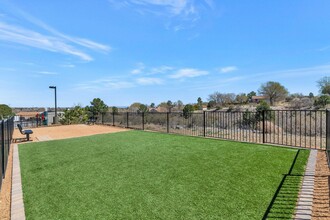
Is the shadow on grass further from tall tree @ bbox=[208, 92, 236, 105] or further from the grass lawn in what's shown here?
tall tree @ bbox=[208, 92, 236, 105]

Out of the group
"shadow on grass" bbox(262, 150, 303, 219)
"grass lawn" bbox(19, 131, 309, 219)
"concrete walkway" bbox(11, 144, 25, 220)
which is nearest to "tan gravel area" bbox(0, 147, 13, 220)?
"concrete walkway" bbox(11, 144, 25, 220)

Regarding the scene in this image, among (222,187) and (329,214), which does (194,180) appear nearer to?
(222,187)

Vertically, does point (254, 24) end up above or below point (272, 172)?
above

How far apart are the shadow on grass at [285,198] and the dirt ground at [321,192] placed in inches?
8.9

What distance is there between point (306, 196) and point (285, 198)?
1.09ft

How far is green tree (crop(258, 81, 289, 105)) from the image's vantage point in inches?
1652

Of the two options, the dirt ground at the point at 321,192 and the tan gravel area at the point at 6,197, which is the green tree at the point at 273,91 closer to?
the dirt ground at the point at 321,192

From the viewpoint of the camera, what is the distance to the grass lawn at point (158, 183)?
2.60 meters

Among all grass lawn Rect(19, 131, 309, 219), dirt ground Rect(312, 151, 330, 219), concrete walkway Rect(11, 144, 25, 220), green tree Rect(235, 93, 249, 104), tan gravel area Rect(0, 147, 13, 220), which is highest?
green tree Rect(235, 93, 249, 104)

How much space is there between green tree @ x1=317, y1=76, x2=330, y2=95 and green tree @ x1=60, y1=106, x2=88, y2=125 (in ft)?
113

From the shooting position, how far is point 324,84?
32.8 metres

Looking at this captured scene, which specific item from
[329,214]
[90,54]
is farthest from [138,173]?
[90,54]

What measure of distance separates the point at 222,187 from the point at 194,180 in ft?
1.78

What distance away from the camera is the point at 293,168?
426 centimetres
